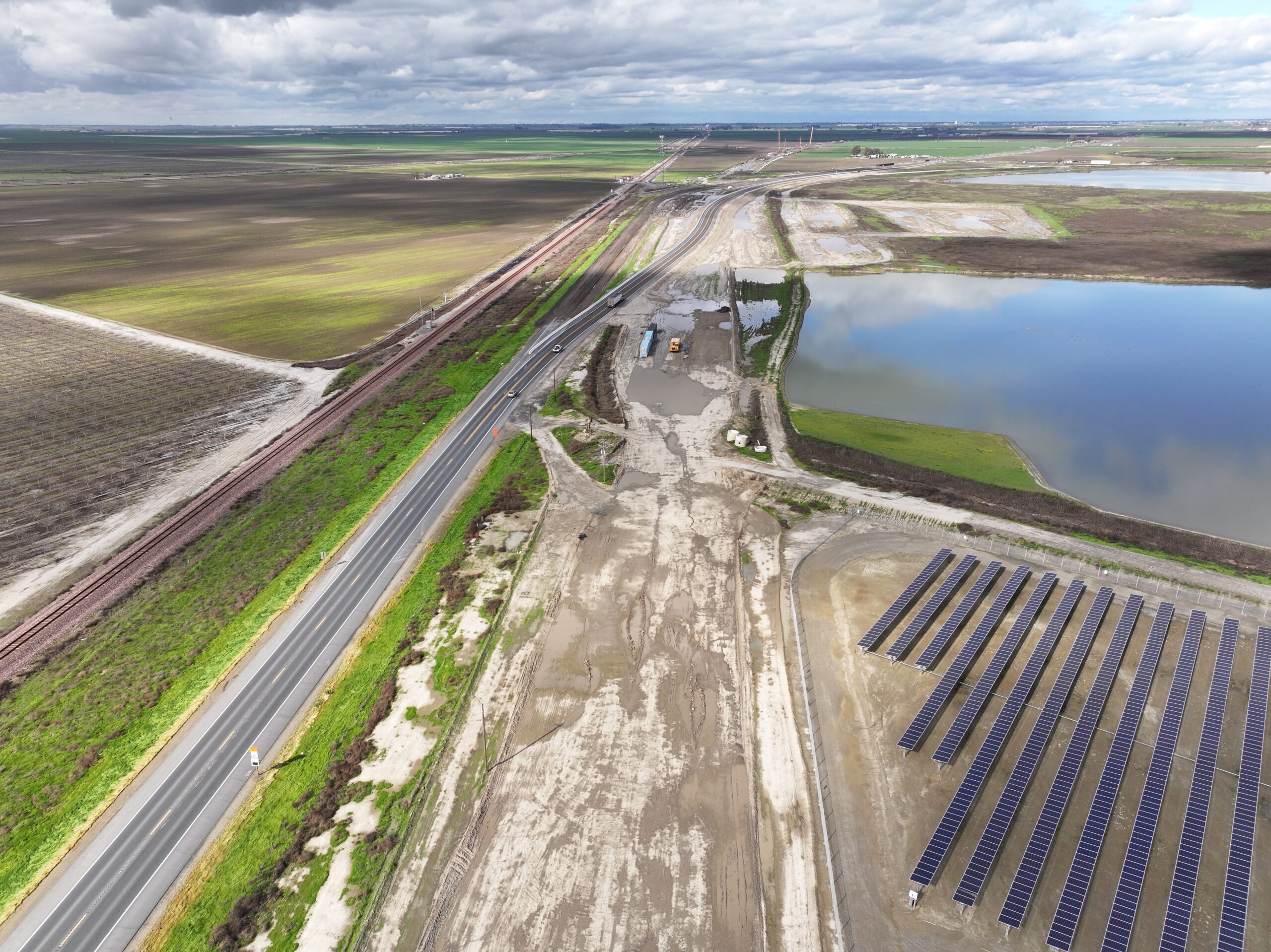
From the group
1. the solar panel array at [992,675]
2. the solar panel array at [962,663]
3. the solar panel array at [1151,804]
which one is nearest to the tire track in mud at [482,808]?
the solar panel array at [962,663]

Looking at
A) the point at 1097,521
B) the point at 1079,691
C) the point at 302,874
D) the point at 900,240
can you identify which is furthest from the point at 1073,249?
the point at 302,874

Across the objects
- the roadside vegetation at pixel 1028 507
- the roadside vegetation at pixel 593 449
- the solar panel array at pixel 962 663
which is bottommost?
the solar panel array at pixel 962 663

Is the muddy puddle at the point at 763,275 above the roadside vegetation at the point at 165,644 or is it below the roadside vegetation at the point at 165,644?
above

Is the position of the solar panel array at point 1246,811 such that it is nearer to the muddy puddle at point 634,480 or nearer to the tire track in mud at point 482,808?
the tire track in mud at point 482,808

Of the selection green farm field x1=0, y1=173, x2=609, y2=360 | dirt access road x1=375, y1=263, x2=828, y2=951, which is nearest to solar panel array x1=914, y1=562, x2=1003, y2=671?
dirt access road x1=375, y1=263, x2=828, y2=951

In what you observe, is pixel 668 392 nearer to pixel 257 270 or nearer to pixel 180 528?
pixel 180 528

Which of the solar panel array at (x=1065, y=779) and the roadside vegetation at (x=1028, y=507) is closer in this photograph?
the solar panel array at (x=1065, y=779)

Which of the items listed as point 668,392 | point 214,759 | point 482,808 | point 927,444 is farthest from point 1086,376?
point 214,759
